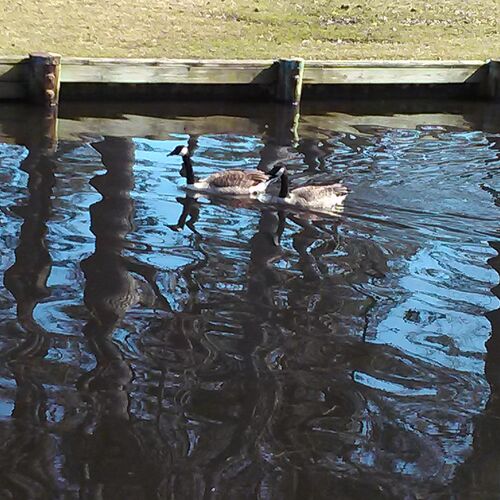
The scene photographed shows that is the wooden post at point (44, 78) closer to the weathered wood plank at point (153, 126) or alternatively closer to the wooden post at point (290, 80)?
the weathered wood plank at point (153, 126)

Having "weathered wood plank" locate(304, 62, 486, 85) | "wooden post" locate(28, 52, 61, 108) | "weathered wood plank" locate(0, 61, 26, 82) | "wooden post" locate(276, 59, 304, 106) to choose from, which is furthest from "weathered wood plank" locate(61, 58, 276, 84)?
"weathered wood plank" locate(304, 62, 486, 85)

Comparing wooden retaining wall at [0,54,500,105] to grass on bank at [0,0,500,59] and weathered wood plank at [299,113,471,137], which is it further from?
grass on bank at [0,0,500,59]

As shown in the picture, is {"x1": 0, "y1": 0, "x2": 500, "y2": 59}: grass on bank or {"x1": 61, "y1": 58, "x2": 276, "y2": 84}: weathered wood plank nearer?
{"x1": 61, "y1": 58, "x2": 276, "y2": 84}: weathered wood plank

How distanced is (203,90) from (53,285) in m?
9.05

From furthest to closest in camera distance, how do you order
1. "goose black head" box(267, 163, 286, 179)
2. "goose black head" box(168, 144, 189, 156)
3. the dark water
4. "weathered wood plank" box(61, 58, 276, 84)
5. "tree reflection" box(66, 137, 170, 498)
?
"weathered wood plank" box(61, 58, 276, 84) → "goose black head" box(168, 144, 189, 156) → "goose black head" box(267, 163, 286, 179) → the dark water → "tree reflection" box(66, 137, 170, 498)

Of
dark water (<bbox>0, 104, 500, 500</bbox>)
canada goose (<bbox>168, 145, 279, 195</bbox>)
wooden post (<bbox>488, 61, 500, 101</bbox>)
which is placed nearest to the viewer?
dark water (<bbox>0, 104, 500, 500</bbox>)

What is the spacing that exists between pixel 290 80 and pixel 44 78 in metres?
3.95

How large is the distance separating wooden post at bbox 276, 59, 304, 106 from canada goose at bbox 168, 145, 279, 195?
5.42 m

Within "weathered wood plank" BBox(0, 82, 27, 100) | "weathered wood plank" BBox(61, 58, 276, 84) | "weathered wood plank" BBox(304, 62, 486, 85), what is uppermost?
"weathered wood plank" BBox(304, 62, 486, 85)

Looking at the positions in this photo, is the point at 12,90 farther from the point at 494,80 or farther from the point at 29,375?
the point at 29,375

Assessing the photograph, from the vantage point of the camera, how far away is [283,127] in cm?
1449

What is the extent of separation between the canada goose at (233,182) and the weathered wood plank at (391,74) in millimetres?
5990

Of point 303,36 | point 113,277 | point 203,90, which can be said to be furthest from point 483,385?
point 303,36

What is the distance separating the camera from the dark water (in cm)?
509
